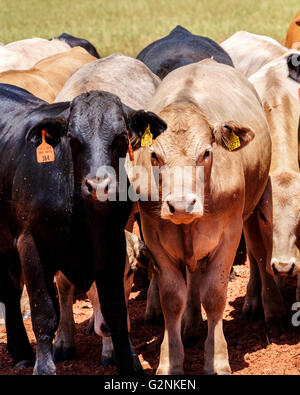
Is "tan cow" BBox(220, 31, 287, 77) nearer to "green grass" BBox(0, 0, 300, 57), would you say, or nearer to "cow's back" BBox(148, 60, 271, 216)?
"cow's back" BBox(148, 60, 271, 216)

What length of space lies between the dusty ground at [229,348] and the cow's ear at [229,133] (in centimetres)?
166

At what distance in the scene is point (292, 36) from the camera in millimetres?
14172

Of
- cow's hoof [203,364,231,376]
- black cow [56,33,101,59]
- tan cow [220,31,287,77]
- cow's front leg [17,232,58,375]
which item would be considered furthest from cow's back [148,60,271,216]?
black cow [56,33,101,59]

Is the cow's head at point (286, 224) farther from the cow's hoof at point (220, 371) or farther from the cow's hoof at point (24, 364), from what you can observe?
the cow's hoof at point (24, 364)

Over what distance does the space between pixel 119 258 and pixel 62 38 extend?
33.3 ft

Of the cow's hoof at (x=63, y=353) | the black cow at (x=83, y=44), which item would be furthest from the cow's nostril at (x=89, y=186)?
the black cow at (x=83, y=44)

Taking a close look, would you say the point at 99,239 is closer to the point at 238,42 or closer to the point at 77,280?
the point at 77,280

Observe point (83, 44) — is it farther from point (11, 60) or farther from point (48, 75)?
point (48, 75)

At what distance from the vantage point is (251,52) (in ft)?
37.5

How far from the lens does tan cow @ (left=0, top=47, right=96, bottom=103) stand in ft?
31.7

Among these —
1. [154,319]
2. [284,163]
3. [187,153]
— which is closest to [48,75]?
[154,319]

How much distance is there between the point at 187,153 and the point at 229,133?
1.26ft

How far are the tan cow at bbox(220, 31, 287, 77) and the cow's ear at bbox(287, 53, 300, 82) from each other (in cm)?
226
